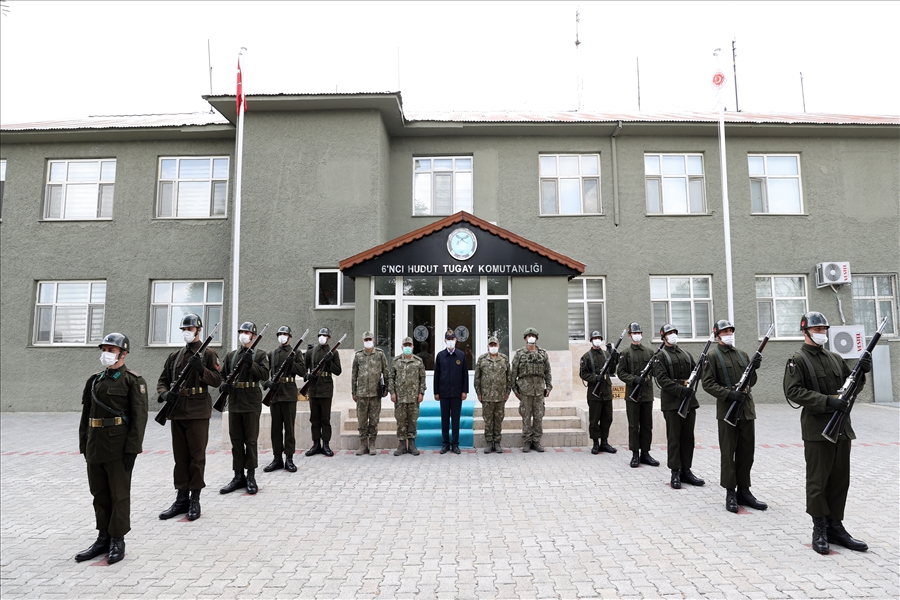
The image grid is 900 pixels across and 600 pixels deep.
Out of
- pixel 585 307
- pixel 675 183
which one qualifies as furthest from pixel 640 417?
pixel 675 183

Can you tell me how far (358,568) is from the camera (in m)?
4.29

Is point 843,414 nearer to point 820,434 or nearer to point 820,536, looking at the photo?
point 820,434

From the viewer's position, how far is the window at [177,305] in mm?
14188

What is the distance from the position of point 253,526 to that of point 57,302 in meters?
13.3

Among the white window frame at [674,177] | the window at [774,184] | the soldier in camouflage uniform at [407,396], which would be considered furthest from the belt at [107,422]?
the window at [774,184]

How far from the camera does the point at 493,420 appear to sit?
28.8 ft

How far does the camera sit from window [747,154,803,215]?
14.7 metres

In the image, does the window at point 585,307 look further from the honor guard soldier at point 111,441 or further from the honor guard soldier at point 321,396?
the honor guard soldier at point 111,441

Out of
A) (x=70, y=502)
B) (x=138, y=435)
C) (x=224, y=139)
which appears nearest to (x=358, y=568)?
(x=138, y=435)

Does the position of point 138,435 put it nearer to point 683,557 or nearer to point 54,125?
point 683,557

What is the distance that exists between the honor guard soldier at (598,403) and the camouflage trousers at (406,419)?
3.10m

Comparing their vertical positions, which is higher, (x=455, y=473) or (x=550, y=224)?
(x=550, y=224)

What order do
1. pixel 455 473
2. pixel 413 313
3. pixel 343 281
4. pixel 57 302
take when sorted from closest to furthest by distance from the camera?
pixel 455 473, pixel 413 313, pixel 343 281, pixel 57 302

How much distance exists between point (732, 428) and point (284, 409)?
247 inches
